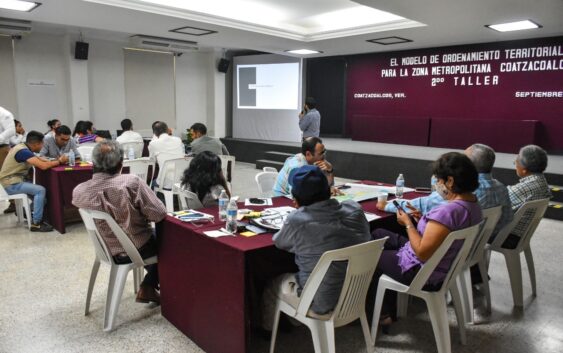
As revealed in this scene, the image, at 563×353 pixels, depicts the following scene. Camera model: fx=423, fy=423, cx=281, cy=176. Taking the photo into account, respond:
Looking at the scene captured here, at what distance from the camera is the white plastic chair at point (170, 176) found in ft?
15.8

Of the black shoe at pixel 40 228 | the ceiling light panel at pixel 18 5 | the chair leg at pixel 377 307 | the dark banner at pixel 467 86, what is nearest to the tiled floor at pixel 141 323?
the chair leg at pixel 377 307

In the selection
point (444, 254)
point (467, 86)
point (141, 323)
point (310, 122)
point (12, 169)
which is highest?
point (467, 86)

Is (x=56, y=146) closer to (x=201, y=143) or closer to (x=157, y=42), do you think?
(x=201, y=143)

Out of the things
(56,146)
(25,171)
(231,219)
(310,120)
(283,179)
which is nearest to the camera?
(231,219)

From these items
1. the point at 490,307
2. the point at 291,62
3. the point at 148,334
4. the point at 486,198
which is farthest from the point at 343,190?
the point at 291,62

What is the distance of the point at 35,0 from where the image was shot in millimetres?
5332

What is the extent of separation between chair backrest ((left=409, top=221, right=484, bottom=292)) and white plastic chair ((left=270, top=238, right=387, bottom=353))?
13.1 inches

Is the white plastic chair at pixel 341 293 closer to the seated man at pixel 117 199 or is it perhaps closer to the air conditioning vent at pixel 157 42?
the seated man at pixel 117 199

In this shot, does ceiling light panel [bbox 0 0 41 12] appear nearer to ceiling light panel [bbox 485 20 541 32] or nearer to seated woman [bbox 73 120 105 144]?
seated woman [bbox 73 120 105 144]

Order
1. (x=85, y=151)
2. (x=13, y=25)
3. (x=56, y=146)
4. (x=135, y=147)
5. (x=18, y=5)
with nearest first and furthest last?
(x=56, y=146)
(x=85, y=151)
(x=18, y=5)
(x=135, y=147)
(x=13, y=25)

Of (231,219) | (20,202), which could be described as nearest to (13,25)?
(20,202)

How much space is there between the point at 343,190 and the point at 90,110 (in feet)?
24.8

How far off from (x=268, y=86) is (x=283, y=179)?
7568mm

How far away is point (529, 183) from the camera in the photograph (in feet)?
10.3
